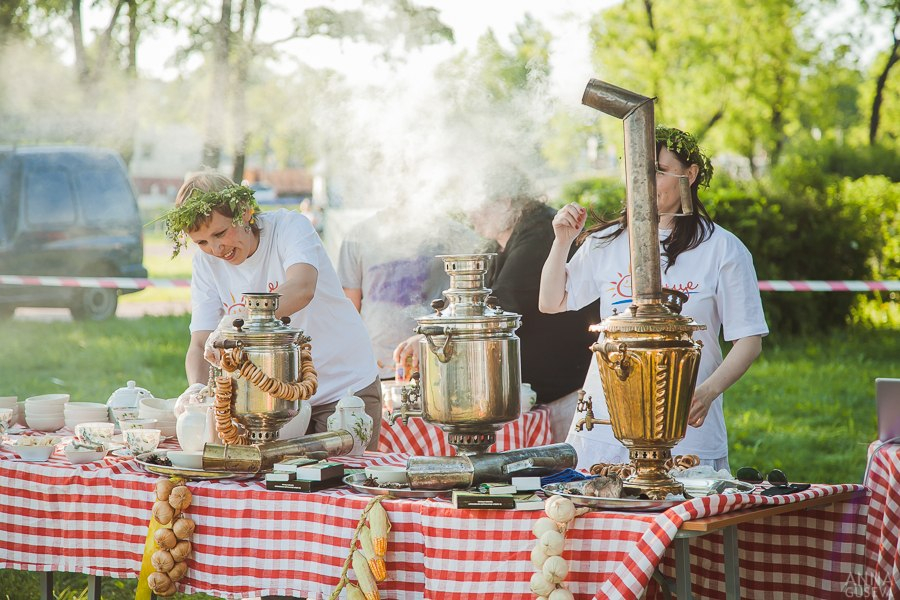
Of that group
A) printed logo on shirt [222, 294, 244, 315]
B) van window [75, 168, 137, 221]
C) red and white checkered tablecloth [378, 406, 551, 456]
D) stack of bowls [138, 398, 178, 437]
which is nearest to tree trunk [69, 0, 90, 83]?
van window [75, 168, 137, 221]

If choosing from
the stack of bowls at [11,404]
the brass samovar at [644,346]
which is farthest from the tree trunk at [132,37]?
the brass samovar at [644,346]

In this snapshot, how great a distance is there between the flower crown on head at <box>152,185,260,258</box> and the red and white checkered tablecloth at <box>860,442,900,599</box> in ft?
6.50

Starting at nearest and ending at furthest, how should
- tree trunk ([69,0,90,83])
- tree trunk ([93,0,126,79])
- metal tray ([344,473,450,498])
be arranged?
metal tray ([344,473,450,498]), tree trunk ([69,0,90,83]), tree trunk ([93,0,126,79])

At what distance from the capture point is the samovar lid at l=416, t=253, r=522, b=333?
264 cm

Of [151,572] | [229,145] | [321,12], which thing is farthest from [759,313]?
[229,145]

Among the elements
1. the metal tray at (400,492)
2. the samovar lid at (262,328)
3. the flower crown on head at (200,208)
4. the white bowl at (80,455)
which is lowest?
the metal tray at (400,492)

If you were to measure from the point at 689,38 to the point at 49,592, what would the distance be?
1428 cm

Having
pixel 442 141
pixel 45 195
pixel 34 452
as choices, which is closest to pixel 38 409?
pixel 34 452

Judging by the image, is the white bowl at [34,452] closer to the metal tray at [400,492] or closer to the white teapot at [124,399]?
the white teapot at [124,399]

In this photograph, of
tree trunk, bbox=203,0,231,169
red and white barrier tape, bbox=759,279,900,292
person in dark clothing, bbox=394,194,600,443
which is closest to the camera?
person in dark clothing, bbox=394,194,600,443

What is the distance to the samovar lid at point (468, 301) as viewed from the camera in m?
2.64

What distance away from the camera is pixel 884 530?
2525mm

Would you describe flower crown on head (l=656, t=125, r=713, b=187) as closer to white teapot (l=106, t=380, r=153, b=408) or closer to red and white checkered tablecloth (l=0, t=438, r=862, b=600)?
red and white checkered tablecloth (l=0, t=438, r=862, b=600)

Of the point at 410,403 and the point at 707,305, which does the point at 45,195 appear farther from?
the point at 707,305
